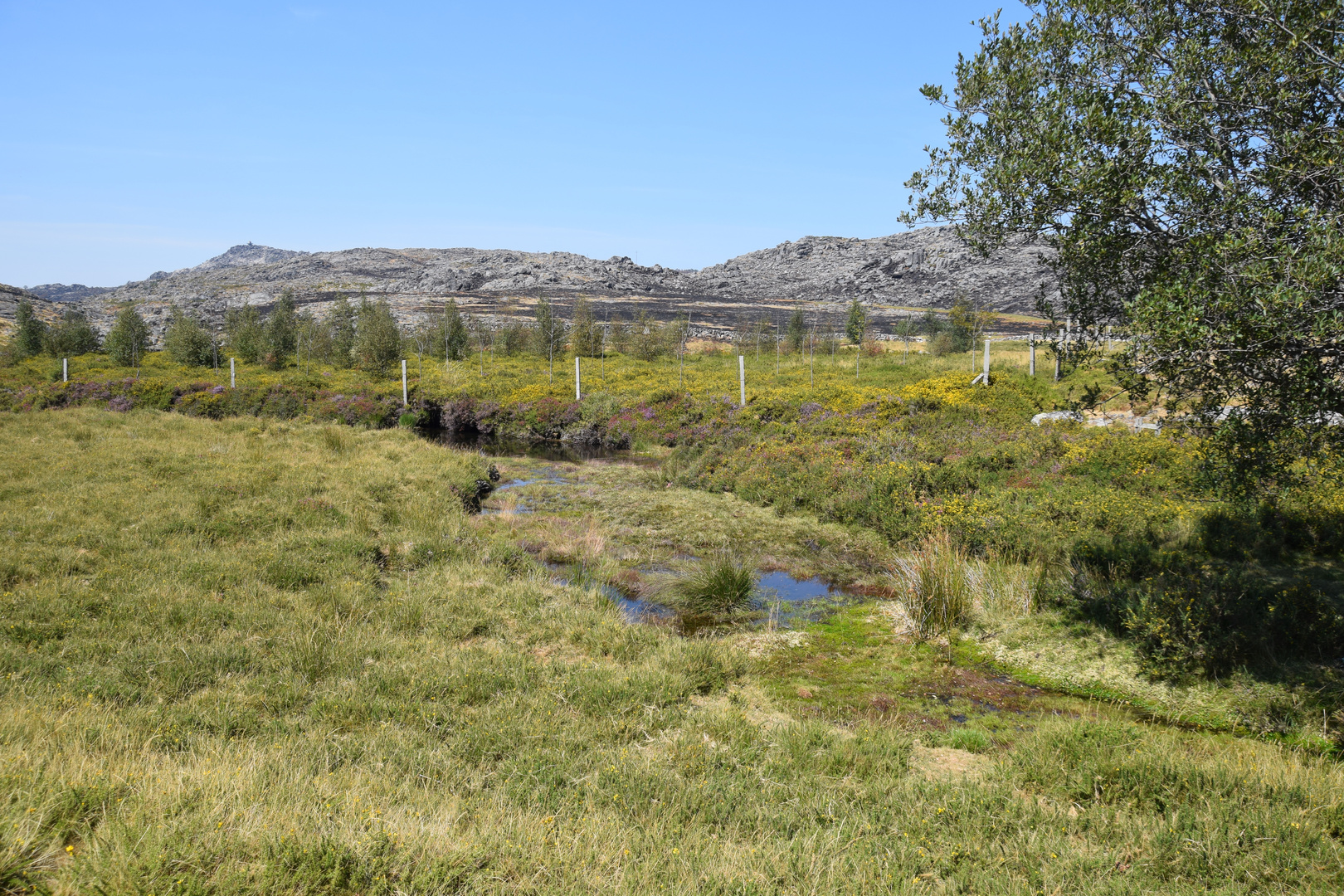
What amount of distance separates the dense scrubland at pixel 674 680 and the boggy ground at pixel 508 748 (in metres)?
0.04

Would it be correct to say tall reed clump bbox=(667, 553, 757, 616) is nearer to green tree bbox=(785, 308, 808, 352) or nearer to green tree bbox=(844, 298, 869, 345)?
green tree bbox=(844, 298, 869, 345)

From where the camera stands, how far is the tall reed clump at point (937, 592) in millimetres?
10102

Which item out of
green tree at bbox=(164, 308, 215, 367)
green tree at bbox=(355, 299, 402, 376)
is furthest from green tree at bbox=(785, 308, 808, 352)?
green tree at bbox=(164, 308, 215, 367)

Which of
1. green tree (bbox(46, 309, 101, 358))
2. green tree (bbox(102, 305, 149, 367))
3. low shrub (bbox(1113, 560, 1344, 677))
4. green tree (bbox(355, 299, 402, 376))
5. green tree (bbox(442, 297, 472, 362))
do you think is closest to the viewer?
low shrub (bbox(1113, 560, 1344, 677))

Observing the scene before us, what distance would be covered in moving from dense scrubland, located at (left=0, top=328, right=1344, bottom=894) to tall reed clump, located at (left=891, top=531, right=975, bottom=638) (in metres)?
0.06

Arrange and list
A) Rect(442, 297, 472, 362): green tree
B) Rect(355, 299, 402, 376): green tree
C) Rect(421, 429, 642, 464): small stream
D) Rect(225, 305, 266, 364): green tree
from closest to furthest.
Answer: Rect(421, 429, 642, 464): small stream < Rect(355, 299, 402, 376): green tree < Rect(225, 305, 266, 364): green tree < Rect(442, 297, 472, 362): green tree

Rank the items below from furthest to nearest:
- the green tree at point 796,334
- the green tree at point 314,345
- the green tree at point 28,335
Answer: the green tree at point 28,335
the green tree at point 314,345
the green tree at point 796,334

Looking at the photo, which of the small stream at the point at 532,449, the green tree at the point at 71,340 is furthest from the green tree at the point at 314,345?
the small stream at the point at 532,449

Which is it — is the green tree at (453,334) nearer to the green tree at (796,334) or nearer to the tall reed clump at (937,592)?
the green tree at (796,334)

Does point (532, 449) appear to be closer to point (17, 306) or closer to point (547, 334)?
point (547, 334)

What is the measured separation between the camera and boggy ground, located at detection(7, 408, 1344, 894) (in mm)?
4020

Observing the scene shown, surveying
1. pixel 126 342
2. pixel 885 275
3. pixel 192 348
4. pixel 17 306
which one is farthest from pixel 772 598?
pixel 885 275

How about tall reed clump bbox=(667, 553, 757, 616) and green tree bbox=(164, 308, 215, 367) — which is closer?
tall reed clump bbox=(667, 553, 757, 616)

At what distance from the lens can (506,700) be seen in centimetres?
710
